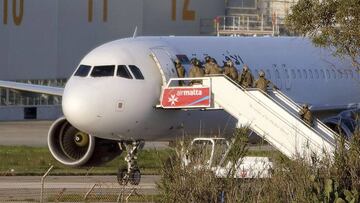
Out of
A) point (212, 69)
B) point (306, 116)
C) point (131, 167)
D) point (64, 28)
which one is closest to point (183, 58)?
point (212, 69)

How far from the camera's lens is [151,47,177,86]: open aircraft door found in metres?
32.1

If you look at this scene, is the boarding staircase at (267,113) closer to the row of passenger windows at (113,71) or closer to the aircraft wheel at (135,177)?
the row of passenger windows at (113,71)

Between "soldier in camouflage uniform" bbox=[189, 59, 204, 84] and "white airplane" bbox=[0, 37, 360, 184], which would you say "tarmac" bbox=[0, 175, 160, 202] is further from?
"soldier in camouflage uniform" bbox=[189, 59, 204, 84]

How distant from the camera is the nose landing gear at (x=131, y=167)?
32219 millimetres

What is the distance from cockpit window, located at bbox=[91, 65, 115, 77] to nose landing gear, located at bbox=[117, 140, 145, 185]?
6.52 ft

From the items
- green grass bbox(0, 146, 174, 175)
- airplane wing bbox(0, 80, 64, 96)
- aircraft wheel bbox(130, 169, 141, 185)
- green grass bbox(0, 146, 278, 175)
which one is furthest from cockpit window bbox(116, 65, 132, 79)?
airplane wing bbox(0, 80, 64, 96)

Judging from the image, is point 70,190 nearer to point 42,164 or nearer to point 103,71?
point 103,71

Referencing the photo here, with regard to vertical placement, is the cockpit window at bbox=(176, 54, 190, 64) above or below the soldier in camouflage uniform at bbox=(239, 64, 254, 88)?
above

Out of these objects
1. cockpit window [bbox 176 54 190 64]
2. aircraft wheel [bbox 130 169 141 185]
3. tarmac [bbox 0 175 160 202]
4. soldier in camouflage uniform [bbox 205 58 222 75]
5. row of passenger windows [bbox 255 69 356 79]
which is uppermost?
cockpit window [bbox 176 54 190 64]

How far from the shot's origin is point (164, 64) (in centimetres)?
3222

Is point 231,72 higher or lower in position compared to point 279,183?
higher

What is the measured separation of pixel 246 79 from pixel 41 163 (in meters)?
13.1

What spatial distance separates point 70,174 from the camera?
39.2 m

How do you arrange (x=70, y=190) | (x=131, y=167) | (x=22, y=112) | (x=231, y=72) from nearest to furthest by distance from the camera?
(x=70, y=190) → (x=231, y=72) → (x=131, y=167) → (x=22, y=112)
